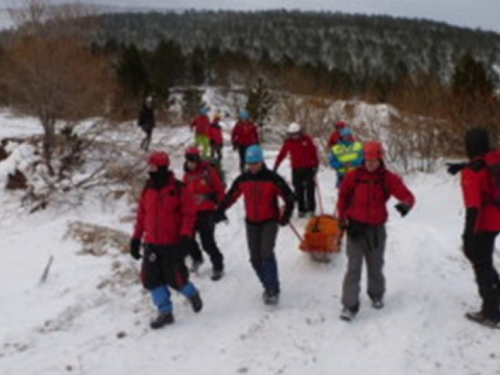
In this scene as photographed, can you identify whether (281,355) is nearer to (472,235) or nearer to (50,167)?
(472,235)

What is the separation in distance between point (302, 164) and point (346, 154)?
698 millimetres

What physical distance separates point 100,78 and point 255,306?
12.4m

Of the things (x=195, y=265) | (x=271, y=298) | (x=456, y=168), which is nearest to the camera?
(x=456, y=168)

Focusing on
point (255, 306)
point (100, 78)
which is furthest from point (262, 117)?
point (255, 306)

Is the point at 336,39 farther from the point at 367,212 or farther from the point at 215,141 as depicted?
the point at 367,212

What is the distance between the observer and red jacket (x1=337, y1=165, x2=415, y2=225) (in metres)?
5.89

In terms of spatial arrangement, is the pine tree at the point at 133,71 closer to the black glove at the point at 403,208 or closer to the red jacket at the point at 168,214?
the red jacket at the point at 168,214

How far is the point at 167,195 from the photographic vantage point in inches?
233

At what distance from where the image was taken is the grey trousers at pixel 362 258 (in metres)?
6.03

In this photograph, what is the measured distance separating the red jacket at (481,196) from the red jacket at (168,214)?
8.05ft

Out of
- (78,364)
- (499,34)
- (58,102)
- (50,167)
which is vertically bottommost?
(78,364)

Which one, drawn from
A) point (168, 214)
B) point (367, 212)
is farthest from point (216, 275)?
point (367, 212)

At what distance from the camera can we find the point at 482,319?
582 centimetres

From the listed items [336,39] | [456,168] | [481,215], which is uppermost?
[336,39]
